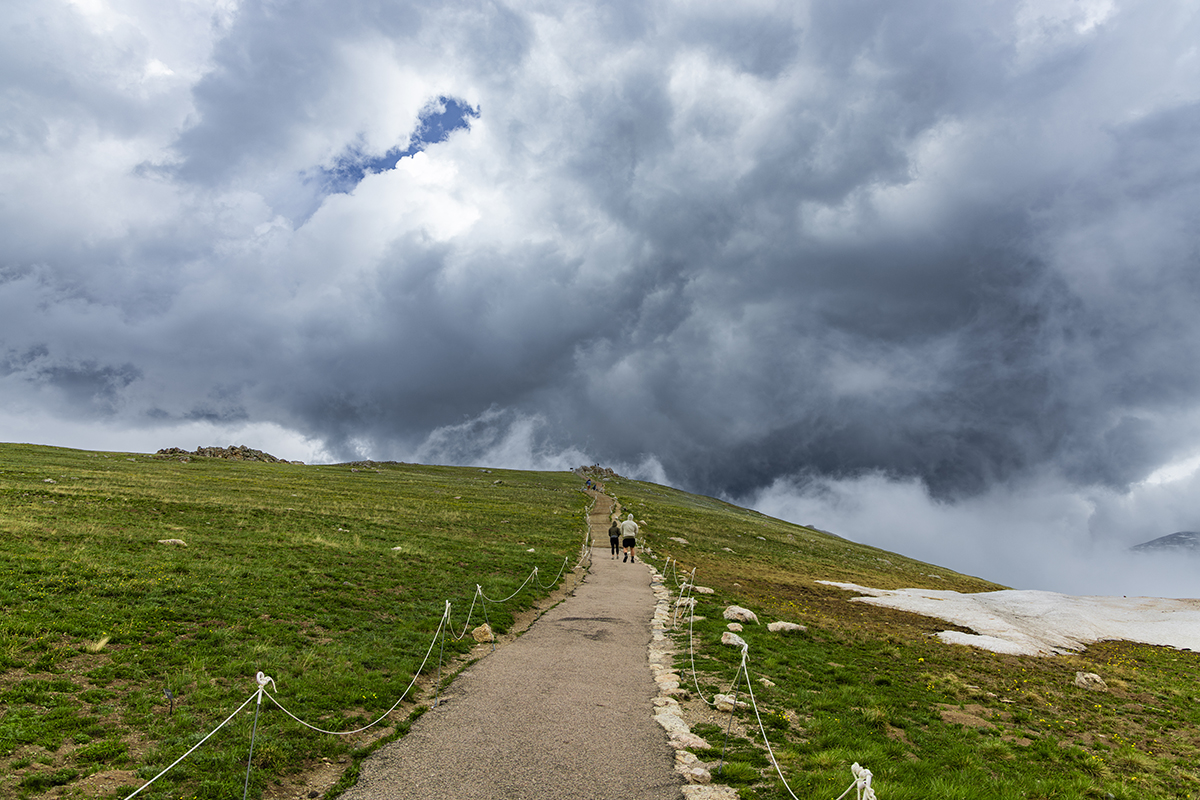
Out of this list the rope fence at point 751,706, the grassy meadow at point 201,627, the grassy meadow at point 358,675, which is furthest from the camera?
the grassy meadow at point 358,675

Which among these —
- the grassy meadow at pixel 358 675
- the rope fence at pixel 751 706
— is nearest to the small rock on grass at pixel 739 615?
the grassy meadow at pixel 358 675

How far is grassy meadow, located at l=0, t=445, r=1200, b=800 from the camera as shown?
11797 millimetres

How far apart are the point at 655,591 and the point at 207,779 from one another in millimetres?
26628

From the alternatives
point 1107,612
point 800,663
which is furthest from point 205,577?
point 1107,612

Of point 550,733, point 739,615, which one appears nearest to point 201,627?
point 550,733

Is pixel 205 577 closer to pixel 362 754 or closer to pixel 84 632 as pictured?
pixel 84 632

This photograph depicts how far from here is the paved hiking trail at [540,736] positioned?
11133 mm

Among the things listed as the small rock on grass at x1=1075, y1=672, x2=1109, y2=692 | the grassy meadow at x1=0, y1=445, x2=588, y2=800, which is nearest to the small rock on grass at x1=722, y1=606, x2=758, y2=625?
the grassy meadow at x1=0, y1=445, x2=588, y2=800

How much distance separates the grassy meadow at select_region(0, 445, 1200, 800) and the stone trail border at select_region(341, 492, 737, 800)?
1.21 m

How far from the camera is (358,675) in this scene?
1652cm

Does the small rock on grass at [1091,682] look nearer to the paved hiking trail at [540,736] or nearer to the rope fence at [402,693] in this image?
the paved hiking trail at [540,736]

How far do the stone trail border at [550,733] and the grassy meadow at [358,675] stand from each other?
1.21m

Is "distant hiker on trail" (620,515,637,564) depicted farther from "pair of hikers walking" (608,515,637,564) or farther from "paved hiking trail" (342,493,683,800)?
"paved hiking trail" (342,493,683,800)

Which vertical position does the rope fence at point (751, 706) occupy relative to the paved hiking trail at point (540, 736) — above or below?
above
